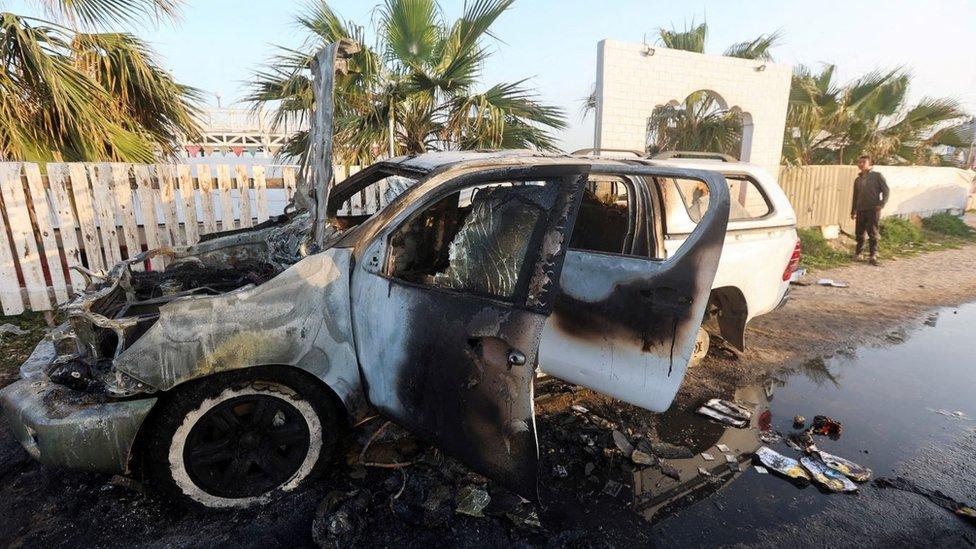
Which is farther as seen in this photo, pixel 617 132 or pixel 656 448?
pixel 617 132

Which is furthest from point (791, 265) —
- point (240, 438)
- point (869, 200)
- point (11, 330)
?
point (11, 330)

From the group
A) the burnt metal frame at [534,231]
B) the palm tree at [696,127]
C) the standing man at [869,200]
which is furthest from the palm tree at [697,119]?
the burnt metal frame at [534,231]

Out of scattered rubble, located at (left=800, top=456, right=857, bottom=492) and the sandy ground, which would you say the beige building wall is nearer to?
the sandy ground

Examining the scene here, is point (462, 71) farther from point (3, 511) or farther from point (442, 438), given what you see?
point (3, 511)

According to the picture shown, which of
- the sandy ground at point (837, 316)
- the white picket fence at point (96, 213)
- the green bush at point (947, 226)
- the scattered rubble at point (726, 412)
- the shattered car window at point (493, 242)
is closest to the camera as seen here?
the shattered car window at point (493, 242)

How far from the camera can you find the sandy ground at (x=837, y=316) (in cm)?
421

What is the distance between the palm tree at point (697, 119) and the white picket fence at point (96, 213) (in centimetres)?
773

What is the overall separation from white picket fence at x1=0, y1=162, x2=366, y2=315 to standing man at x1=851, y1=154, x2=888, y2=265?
8.50 meters

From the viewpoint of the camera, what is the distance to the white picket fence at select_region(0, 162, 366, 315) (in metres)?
4.85

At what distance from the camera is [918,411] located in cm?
348

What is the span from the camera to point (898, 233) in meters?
10.6

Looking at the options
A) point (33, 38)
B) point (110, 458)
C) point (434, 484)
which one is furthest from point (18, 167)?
point (434, 484)

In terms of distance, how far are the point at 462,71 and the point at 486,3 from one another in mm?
853

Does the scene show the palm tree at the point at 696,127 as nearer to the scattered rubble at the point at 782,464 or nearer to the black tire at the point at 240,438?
the scattered rubble at the point at 782,464
